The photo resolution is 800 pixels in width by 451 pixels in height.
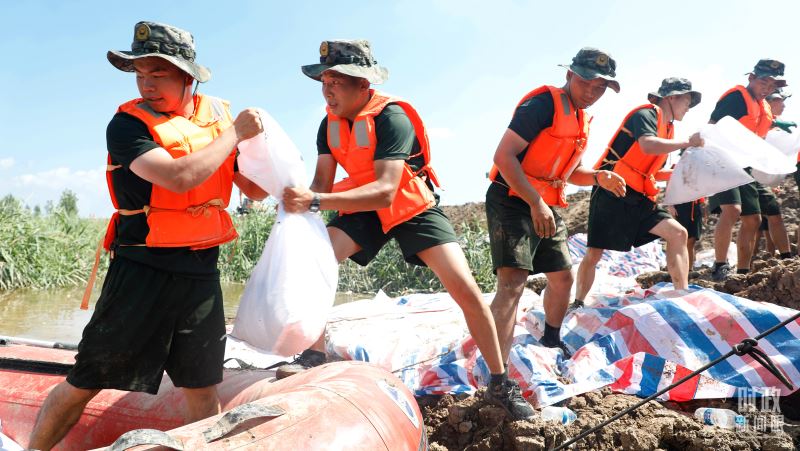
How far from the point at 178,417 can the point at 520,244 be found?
2.00 m

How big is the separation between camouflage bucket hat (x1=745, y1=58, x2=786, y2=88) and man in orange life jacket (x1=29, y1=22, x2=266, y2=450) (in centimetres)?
567

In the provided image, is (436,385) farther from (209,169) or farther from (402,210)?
(209,169)

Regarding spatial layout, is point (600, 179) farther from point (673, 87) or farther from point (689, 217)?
point (689, 217)

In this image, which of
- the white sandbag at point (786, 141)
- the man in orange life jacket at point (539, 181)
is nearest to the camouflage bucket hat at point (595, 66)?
the man in orange life jacket at point (539, 181)

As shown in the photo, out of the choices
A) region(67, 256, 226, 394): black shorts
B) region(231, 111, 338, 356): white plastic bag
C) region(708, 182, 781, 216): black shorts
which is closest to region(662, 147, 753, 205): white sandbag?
region(708, 182, 781, 216): black shorts

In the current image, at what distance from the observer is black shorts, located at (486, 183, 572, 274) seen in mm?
3848

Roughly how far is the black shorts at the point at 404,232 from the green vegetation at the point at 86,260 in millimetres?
5527

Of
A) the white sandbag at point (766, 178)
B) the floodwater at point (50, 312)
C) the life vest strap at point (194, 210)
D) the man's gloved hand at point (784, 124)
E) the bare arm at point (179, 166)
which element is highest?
the man's gloved hand at point (784, 124)

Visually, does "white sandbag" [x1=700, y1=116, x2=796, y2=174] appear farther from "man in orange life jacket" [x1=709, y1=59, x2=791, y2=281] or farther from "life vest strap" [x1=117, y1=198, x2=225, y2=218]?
"life vest strap" [x1=117, y1=198, x2=225, y2=218]

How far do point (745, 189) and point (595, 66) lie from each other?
347 centimetres

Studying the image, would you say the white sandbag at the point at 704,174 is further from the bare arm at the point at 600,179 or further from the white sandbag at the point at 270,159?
the white sandbag at the point at 270,159

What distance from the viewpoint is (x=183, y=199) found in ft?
8.57

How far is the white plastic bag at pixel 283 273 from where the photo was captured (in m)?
2.79

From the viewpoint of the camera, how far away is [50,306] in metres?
8.32
